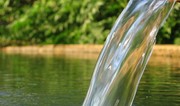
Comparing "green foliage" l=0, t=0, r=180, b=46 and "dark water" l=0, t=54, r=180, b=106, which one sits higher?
"dark water" l=0, t=54, r=180, b=106

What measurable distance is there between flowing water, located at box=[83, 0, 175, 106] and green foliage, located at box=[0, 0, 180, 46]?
968 centimetres

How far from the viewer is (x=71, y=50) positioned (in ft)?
46.9

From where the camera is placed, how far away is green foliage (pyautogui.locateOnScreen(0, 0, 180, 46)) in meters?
14.8

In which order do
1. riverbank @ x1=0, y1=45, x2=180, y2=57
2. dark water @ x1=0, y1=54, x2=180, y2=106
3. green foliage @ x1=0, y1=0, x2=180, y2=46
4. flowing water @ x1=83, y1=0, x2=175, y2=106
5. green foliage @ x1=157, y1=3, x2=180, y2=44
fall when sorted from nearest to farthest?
1. flowing water @ x1=83, y1=0, x2=175, y2=106
2. dark water @ x1=0, y1=54, x2=180, y2=106
3. riverbank @ x1=0, y1=45, x2=180, y2=57
4. green foliage @ x1=157, y1=3, x2=180, y2=44
5. green foliage @ x1=0, y1=0, x2=180, y2=46

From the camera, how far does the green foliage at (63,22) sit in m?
14.8

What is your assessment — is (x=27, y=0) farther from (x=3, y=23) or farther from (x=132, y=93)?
(x=132, y=93)

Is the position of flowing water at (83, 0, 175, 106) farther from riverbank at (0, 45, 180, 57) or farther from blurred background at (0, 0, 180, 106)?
riverbank at (0, 45, 180, 57)

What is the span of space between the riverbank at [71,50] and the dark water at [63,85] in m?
2.14

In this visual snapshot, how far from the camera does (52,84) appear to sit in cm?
688

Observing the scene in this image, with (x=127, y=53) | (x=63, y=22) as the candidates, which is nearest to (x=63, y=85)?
(x=127, y=53)

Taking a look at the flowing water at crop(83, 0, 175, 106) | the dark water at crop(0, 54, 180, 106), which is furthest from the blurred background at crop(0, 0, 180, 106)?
the flowing water at crop(83, 0, 175, 106)

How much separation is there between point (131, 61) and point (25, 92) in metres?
2.26

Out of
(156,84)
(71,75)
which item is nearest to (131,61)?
(156,84)

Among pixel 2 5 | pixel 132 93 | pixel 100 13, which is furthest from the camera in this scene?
pixel 2 5
